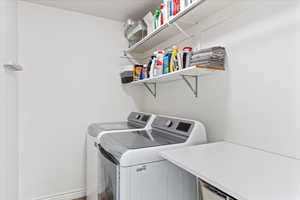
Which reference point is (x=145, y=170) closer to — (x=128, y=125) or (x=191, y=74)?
(x=191, y=74)

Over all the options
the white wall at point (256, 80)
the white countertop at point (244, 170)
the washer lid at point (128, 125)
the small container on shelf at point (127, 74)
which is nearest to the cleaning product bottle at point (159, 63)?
the white wall at point (256, 80)

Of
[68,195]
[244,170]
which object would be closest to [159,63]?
[244,170]

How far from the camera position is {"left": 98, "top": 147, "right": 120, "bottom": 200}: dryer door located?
126 centimetres

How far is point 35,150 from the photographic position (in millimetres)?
2205

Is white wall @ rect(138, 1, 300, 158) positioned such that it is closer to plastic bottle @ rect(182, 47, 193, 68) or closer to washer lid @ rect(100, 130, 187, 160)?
plastic bottle @ rect(182, 47, 193, 68)

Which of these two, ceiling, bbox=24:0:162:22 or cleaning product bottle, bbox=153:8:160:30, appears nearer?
cleaning product bottle, bbox=153:8:160:30

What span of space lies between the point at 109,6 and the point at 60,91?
4.16ft

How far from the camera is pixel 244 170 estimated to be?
88 cm

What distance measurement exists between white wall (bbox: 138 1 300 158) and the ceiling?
90cm

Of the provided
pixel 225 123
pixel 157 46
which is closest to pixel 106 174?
pixel 225 123

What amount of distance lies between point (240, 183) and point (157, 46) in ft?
6.70

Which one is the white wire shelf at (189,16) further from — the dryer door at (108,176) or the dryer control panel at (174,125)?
the dryer door at (108,176)

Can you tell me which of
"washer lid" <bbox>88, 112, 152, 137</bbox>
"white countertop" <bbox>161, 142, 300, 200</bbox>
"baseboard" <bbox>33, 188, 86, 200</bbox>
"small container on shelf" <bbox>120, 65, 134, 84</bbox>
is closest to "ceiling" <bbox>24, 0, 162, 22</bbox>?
"small container on shelf" <bbox>120, 65, 134, 84</bbox>

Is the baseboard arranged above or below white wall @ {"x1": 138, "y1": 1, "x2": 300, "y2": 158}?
below
